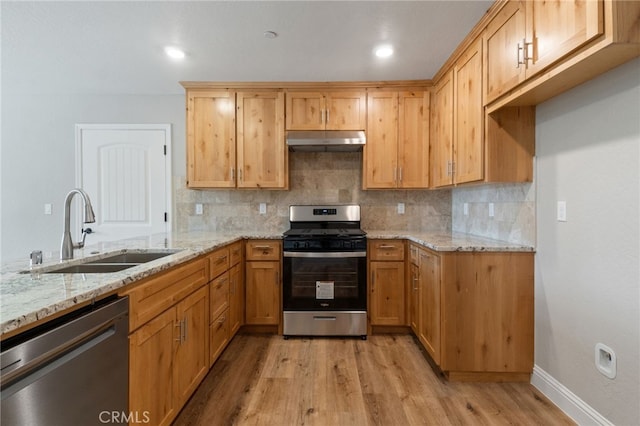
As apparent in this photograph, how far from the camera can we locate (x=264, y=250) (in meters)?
2.80

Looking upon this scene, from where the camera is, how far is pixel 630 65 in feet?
4.41

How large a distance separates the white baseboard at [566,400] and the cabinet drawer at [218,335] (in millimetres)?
2171

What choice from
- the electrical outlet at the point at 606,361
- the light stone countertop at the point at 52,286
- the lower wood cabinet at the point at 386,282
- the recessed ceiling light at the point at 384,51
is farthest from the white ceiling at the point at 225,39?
the electrical outlet at the point at 606,361

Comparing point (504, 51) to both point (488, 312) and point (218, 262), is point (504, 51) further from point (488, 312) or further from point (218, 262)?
point (218, 262)

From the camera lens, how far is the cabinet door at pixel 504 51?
165cm

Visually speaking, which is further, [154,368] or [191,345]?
[191,345]

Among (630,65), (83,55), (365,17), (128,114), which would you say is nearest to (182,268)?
(365,17)

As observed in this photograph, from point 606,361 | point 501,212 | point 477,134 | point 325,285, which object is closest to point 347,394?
point 325,285

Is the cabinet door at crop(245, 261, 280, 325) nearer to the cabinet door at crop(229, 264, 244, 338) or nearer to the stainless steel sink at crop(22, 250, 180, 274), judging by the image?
the cabinet door at crop(229, 264, 244, 338)

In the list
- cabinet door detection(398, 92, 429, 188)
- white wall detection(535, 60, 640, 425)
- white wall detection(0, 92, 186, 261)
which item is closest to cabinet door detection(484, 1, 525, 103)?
white wall detection(535, 60, 640, 425)

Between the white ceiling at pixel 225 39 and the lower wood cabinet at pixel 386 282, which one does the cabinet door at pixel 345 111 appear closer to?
the white ceiling at pixel 225 39

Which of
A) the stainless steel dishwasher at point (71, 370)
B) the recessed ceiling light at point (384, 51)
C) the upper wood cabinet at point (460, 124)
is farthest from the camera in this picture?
the recessed ceiling light at point (384, 51)

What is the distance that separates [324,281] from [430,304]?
0.94 metres

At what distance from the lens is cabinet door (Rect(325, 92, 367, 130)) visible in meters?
3.01
